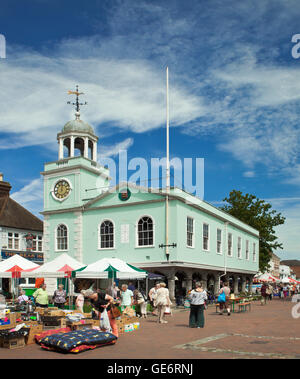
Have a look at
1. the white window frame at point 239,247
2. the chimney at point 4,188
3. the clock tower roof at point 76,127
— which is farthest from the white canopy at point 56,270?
the chimney at point 4,188

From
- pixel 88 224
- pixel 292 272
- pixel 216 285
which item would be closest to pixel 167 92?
pixel 88 224

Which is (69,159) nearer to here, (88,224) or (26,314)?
(88,224)

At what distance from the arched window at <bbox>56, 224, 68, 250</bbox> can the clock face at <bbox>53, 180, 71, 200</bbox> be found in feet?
7.05

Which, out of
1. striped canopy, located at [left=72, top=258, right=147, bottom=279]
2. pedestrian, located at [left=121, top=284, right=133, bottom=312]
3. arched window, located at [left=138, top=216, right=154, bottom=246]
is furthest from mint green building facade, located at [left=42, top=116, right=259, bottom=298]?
pedestrian, located at [left=121, top=284, right=133, bottom=312]

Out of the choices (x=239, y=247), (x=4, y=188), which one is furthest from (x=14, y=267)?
(x=4, y=188)

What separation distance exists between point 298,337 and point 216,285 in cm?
2182

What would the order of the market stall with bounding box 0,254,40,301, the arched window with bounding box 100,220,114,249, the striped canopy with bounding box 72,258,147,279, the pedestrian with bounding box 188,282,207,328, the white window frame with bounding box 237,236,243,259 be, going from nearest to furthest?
the pedestrian with bounding box 188,282,207,328
the striped canopy with bounding box 72,258,147,279
the market stall with bounding box 0,254,40,301
the arched window with bounding box 100,220,114,249
the white window frame with bounding box 237,236,243,259

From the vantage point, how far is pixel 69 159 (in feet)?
105

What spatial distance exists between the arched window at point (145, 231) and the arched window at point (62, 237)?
6.05 meters

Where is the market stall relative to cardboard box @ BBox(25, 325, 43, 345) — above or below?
above

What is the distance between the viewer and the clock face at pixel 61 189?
105 ft

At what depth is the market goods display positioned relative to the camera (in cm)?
1021

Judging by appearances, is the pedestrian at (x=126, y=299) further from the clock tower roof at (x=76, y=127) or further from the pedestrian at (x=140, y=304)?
the clock tower roof at (x=76, y=127)

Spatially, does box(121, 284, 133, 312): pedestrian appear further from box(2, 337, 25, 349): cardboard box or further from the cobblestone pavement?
box(2, 337, 25, 349): cardboard box
